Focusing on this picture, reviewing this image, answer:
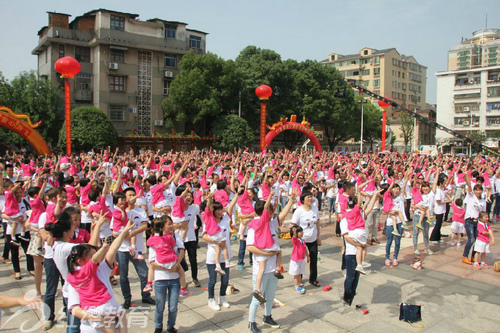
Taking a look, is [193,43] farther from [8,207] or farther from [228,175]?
[8,207]

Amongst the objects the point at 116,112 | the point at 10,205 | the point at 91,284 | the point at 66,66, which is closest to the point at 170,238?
the point at 91,284

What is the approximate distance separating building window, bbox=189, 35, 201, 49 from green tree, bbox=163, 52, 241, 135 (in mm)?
4897

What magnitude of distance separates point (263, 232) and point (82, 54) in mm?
32368

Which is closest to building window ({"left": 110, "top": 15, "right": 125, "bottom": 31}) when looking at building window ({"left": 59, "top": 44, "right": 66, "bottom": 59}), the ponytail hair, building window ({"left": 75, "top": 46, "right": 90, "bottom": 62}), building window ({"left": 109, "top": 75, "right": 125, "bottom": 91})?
building window ({"left": 75, "top": 46, "right": 90, "bottom": 62})

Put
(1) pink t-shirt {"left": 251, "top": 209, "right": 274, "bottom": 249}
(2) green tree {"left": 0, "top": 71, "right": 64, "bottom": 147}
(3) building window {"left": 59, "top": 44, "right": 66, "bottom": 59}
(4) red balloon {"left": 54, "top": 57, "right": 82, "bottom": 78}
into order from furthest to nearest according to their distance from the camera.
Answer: (3) building window {"left": 59, "top": 44, "right": 66, "bottom": 59} → (2) green tree {"left": 0, "top": 71, "right": 64, "bottom": 147} → (4) red balloon {"left": 54, "top": 57, "right": 82, "bottom": 78} → (1) pink t-shirt {"left": 251, "top": 209, "right": 274, "bottom": 249}

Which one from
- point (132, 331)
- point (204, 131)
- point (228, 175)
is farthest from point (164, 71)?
point (132, 331)

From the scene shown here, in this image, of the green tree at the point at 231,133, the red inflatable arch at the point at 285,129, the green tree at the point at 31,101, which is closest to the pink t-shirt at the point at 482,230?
the red inflatable arch at the point at 285,129

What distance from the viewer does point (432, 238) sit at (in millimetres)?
9648

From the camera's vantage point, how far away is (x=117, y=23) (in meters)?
32.7

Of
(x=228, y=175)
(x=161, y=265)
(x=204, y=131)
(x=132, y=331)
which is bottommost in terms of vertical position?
(x=132, y=331)

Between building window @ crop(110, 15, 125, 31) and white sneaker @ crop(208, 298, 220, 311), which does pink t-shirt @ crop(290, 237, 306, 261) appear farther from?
building window @ crop(110, 15, 125, 31)

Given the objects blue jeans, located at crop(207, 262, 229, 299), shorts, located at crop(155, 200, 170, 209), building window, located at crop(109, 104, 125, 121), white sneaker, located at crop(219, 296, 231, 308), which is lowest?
white sneaker, located at crop(219, 296, 231, 308)

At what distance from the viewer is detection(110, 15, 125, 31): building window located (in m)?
32.4

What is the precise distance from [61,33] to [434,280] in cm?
3298
